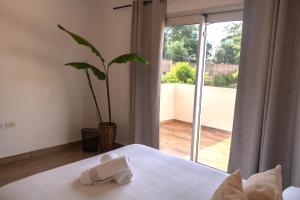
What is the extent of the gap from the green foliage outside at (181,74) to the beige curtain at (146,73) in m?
0.30

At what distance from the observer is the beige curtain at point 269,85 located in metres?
2.18

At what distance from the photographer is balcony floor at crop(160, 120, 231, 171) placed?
313 centimetres

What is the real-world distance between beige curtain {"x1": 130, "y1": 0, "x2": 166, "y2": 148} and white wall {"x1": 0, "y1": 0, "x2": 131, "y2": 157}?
391 mm

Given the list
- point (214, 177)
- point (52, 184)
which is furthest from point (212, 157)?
point (52, 184)

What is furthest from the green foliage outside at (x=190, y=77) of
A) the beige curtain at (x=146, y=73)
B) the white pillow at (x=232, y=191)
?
the white pillow at (x=232, y=191)

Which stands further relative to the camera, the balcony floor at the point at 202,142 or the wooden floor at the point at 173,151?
the balcony floor at the point at 202,142

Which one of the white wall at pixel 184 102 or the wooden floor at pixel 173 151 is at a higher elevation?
the white wall at pixel 184 102

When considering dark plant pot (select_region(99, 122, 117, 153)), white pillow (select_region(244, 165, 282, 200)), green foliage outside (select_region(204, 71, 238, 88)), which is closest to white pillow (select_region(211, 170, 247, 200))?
white pillow (select_region(244, 165, 282, 200))

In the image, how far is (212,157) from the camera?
3.24 meters

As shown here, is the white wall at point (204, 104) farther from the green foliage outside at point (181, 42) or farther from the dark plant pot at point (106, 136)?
the dark plant pot at point (106, 136)

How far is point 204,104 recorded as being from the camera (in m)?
3.18

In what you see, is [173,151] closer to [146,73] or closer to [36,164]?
[146,73]

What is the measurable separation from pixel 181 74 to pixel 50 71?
194cm

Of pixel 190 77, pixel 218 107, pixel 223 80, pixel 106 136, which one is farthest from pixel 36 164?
pixel 223 80
